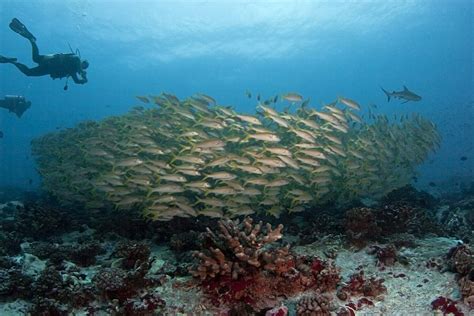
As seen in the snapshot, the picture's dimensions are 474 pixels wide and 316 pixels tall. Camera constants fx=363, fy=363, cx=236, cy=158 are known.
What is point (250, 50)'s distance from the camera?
6028 cm

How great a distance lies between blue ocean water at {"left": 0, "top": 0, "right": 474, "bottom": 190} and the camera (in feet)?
144

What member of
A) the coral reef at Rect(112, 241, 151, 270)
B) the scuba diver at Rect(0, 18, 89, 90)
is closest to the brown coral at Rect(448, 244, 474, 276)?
the coral reef at Rect(112, 241, 151, 270)

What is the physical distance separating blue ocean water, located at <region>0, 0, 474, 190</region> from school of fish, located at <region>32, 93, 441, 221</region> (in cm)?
1334

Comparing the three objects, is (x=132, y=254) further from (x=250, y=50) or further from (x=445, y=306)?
(x=250, y=50)

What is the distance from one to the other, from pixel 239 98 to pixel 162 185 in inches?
3577

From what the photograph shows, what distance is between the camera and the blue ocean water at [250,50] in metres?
44.0

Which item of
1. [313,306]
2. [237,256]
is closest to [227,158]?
[237,256]

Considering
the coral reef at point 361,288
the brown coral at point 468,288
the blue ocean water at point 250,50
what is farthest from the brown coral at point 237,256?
the blue ocean water at point 250,50

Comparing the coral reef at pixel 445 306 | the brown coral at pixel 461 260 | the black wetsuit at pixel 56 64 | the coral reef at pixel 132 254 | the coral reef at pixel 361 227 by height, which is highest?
the black wetsuit at pixel 56 64

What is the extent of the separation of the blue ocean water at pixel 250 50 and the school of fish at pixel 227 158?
525 inches

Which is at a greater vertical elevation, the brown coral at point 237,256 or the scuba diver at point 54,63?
the scuba diver at point 54,63

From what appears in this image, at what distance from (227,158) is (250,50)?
54.4 meters

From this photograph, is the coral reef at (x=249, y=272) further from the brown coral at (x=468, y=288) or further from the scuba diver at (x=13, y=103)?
the scuba diver at (x=13, y=103)

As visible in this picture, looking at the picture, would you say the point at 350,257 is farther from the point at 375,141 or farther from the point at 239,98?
Result: the point at 239,98
